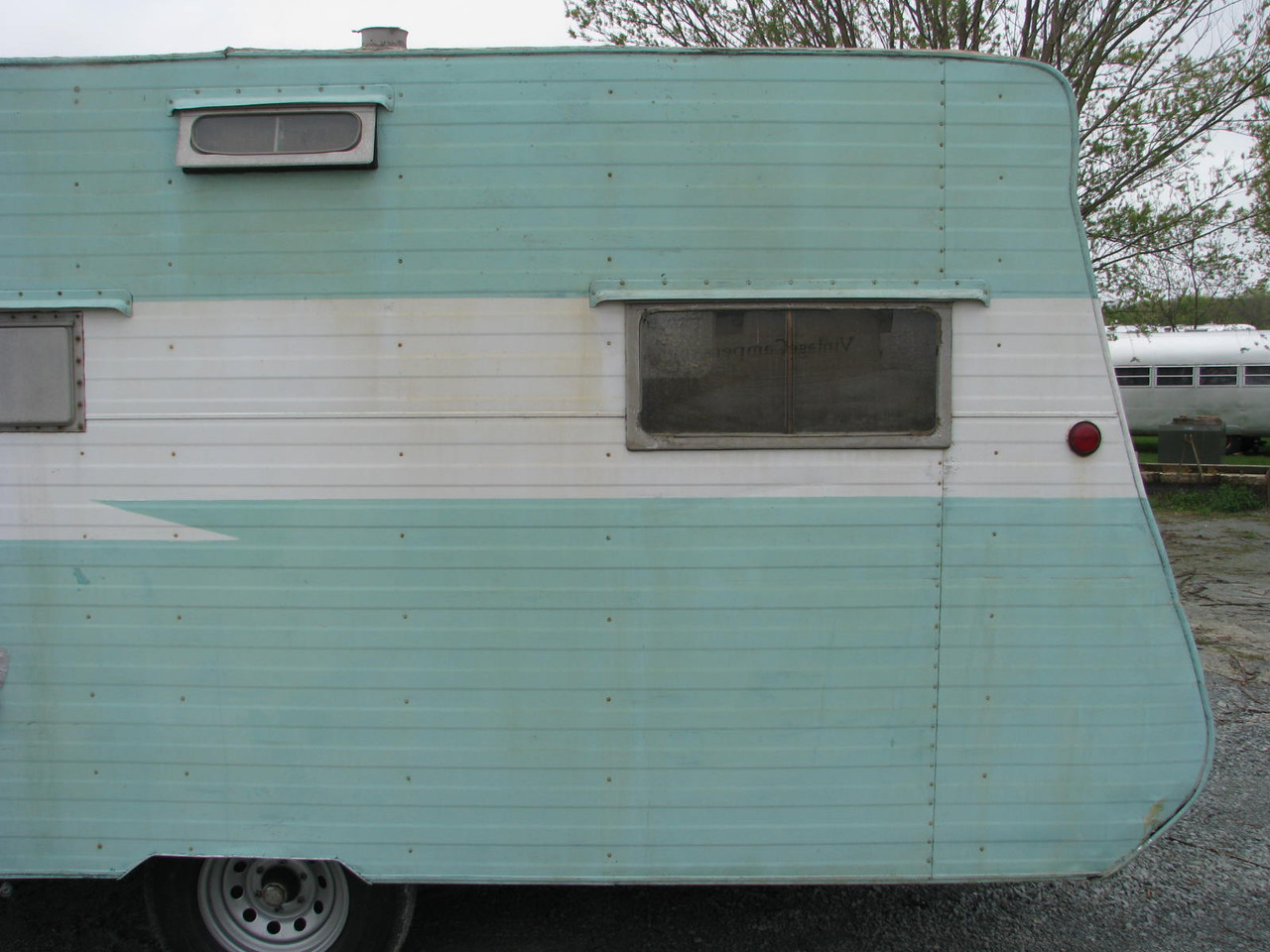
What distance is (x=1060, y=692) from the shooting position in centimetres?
307

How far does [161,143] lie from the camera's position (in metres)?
3.06

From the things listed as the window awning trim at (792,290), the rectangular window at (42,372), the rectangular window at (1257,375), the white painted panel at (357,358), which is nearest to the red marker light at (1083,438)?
the window awning trim at (792,290)

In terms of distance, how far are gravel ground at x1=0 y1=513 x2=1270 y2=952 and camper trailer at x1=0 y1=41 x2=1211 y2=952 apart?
726 millimetres

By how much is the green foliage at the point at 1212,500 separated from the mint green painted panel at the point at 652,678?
42.2 feet

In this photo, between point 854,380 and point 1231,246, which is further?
point 1231,246

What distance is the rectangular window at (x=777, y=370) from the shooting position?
3.04 meters

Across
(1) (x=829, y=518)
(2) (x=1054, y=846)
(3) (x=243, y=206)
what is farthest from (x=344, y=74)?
(2) (x=1054, y=846)

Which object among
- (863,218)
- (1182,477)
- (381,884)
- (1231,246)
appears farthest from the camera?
(1182,477)

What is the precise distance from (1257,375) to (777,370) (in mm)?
20665

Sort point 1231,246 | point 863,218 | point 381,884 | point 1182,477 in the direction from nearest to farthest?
point 863,218 → point 381,884 → point 1231,246 → point 1182,477

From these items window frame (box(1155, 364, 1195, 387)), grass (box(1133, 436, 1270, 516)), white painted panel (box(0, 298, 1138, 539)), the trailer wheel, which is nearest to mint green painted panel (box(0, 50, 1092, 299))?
white painted panel (box(0, 298, 1138, 539))

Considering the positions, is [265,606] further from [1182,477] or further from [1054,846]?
[1182,477]

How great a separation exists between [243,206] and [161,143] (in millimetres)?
340

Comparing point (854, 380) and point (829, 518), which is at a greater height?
point (854, 380)
